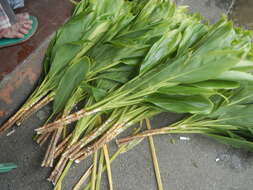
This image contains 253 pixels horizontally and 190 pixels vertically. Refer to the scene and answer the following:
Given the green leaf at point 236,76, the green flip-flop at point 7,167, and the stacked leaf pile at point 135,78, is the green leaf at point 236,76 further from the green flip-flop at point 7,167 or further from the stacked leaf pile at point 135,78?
the green flip-flop at point 7,167

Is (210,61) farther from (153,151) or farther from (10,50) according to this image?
(10,50)

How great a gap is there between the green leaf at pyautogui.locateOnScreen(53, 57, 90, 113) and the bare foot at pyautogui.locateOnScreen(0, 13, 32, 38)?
44 cm

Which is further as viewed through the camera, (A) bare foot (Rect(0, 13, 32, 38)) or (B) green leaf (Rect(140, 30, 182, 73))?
(A) bare foot (Rect(0, 13, 32, 38))

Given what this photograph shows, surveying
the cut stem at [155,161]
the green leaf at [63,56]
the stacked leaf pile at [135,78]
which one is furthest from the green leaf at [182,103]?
the green leaf at [63,56]

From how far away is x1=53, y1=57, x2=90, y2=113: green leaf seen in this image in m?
1.05

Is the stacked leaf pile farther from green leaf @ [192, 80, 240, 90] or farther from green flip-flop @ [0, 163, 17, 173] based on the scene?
green flip-flop @ [0, 163, 17, 173]

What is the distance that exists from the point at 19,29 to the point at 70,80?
1.61ft

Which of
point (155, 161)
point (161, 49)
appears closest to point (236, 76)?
point (161, 49)

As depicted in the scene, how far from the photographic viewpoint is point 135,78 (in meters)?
1.03

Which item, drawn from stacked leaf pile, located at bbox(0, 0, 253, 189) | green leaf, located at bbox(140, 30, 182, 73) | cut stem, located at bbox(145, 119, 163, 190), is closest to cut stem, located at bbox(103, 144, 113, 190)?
stacked leaf pile, located at bbox(0, 0, 253, 189)

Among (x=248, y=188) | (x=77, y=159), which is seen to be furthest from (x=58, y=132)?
(x=248, y=188)

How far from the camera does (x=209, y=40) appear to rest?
0.98 m

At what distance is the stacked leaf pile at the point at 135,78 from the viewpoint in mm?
970

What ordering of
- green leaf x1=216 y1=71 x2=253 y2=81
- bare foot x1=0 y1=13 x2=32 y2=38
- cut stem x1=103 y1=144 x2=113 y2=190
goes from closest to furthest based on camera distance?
green leaf x1=216 y1=71 x2=253 y2=81, cut stem x1=103 y1=144 x2=113 y2=190, bare foot x1=0 y1=13 x2=32 y2=38
